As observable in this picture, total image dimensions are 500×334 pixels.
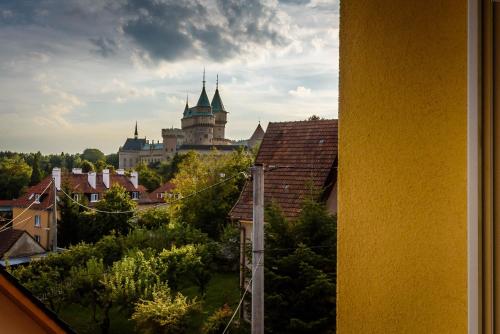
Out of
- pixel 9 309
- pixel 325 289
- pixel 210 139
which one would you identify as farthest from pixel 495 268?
pixel 210 139

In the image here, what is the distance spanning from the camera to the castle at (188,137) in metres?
50.8

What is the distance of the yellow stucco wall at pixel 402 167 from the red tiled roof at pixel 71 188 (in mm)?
13427

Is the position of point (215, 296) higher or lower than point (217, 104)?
lower

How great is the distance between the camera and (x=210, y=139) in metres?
52.3

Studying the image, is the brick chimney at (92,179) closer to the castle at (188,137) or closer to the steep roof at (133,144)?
the castle at (188,137)

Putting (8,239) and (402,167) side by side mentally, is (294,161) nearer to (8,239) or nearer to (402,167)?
(402,167)

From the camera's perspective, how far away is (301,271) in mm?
4383

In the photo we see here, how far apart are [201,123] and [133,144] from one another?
32.9ft

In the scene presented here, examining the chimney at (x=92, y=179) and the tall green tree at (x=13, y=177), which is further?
the chimney at (x=92, y=179)

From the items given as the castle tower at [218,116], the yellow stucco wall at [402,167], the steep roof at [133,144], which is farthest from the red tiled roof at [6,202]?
the steep roof at [133,144]

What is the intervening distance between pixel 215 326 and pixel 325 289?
2327 millimetres

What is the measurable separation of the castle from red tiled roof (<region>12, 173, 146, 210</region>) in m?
28.1

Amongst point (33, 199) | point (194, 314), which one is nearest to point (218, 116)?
point (33, 199)

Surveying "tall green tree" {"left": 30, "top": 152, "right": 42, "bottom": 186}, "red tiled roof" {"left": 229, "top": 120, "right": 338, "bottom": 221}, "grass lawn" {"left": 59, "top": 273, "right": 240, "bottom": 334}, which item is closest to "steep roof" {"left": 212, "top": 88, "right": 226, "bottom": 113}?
"tall green tree" {"left": 30, "top": 152, "right": 42, "bottom": 186}
